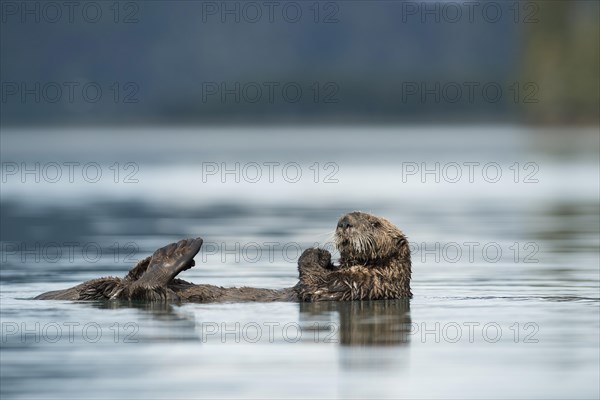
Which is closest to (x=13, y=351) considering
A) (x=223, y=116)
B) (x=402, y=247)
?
Answer: (x=402, y=247)

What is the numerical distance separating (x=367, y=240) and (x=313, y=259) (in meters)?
0.43

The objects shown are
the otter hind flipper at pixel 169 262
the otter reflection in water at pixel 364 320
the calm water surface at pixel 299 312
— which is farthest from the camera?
the otter hind flipper at pixel 169 262

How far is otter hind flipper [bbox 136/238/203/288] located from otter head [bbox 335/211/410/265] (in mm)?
1098

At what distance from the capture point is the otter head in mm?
11469

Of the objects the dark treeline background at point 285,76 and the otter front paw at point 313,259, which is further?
the dark treeline background at point 285,76

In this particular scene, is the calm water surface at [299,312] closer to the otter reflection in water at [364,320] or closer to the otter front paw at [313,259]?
the otter reflection in water at [364,320]

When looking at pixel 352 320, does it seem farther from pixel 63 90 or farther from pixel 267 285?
pixel 63 90

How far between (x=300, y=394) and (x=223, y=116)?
140 metres

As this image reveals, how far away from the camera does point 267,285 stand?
43.1 ft

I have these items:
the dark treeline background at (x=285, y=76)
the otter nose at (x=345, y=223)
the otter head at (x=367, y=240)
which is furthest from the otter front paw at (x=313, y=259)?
the dark treeline background at (x=285, y=76)

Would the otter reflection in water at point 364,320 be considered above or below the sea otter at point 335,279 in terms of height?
below

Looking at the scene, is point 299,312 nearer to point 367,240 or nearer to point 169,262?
point 367,240

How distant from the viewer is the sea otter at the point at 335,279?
37.4 ft

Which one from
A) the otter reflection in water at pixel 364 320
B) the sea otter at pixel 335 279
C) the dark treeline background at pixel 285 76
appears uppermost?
the dark treeline background at pixel 285 76
